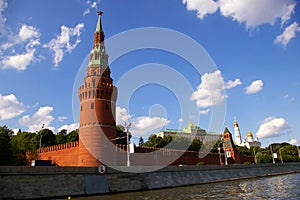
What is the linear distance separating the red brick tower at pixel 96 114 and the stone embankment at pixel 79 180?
8533 millimetres

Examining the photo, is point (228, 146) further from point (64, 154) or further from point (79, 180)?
point (79, 180)

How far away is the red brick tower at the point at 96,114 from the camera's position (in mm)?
31969

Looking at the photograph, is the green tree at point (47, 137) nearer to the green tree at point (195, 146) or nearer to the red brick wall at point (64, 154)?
the red brick wall at point (64, 154)

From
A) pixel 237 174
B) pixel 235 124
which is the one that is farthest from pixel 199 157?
pixel 235 124

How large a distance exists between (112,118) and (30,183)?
54.7ft

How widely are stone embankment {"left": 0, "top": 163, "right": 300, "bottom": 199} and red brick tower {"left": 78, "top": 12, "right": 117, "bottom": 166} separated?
853 centimetres

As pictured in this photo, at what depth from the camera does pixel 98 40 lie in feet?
125

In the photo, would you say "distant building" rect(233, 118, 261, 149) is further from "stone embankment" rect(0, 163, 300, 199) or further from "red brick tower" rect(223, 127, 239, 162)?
"stone embankment" rect(0, 163, 300, 199)

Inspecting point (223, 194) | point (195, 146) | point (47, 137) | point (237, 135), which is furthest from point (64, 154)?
point (237, 135)

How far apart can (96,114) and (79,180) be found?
1284cm

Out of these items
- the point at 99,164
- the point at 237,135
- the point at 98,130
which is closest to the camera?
the point at 99,164

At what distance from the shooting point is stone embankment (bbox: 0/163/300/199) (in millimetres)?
17672

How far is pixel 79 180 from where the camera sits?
20.9 m

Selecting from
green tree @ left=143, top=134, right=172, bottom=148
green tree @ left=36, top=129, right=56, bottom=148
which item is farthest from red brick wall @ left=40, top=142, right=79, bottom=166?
green tree @ left=143, top=134, right=172, bottom=148
